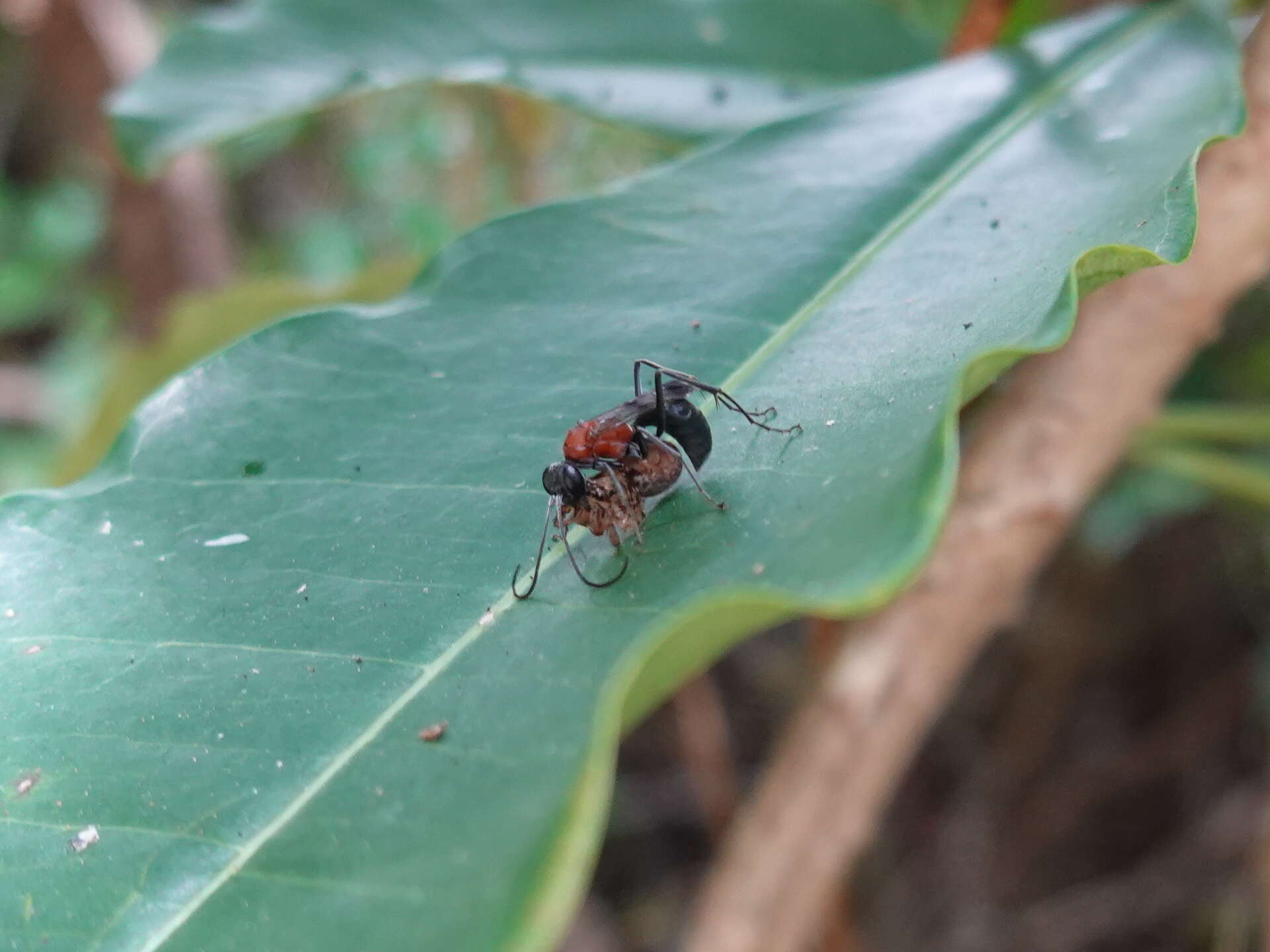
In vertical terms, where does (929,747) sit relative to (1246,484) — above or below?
below

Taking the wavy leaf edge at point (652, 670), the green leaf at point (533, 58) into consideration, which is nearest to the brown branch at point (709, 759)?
the green leaf at point (533, 58)

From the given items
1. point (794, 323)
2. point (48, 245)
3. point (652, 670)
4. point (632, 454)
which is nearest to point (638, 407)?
point (632, 454)

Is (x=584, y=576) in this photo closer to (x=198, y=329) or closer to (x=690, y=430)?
(x=690, y=430)

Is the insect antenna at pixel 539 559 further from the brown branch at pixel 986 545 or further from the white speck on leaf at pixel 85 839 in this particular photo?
the brown branch at pixel 986 545

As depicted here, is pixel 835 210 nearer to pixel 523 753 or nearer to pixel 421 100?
pixel 523 753

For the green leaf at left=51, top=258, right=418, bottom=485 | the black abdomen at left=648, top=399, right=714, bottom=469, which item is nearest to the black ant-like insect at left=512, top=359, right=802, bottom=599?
the black abdomen at left=648, top=399, right=714, bottom=469

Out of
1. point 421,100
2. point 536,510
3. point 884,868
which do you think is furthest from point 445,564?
point 421,100
